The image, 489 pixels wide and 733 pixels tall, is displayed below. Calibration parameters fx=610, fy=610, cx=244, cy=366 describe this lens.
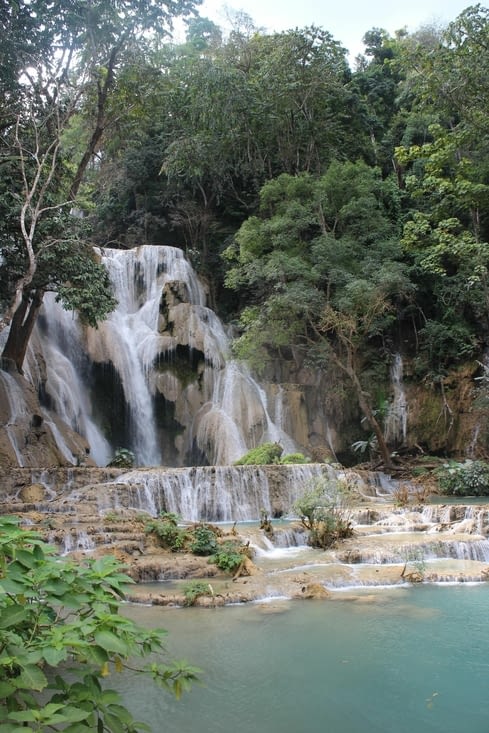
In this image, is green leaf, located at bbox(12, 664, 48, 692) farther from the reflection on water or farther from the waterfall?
the waterfall

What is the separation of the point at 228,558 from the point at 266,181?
16.7 m

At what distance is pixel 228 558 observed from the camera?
7707mm

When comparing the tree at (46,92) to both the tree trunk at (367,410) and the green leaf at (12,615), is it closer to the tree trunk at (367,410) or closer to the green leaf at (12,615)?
the tree trunk at (367,410)

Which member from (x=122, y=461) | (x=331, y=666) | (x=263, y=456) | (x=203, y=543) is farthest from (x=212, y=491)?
(x=331, y=666)

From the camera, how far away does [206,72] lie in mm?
20875

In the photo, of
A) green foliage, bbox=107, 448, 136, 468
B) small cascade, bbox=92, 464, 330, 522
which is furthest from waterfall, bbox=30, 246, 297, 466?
small cascade, bbox=92, 464, 330, 522

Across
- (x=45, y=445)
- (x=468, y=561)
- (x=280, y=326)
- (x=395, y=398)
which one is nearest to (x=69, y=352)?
(x=45, y=445)

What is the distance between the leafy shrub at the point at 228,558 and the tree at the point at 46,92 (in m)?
6.64

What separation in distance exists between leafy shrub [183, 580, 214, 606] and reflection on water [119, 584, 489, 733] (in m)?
0.24

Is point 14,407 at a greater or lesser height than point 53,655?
greater

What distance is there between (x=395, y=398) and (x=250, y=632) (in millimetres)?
15707

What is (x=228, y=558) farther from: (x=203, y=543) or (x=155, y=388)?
(x=155, y=388)

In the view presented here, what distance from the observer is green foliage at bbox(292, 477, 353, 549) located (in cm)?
936

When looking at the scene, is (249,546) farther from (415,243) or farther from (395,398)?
(415,243)
